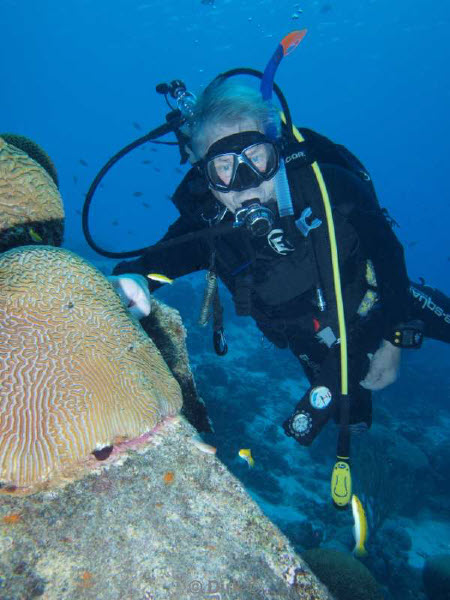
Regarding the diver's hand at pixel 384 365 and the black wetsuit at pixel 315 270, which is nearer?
the black wetsuit at pixel 315 270

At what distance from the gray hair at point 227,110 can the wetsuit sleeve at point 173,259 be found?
0.92 meters

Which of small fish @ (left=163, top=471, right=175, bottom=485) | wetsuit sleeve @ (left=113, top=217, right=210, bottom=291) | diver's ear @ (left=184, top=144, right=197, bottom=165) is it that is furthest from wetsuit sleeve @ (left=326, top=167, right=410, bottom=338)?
small fish @ (left=163, top=471, right=175, bottom=485)

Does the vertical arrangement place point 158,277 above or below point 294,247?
below

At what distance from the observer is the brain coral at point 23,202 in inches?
109

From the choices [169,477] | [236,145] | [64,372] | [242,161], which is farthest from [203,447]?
[236,145]

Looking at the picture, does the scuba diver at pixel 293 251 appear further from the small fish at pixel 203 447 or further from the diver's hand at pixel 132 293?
the small fish at pixel 203 447

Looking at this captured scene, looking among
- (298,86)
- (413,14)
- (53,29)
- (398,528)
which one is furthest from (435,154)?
(398,528)

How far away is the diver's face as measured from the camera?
11.6 feet

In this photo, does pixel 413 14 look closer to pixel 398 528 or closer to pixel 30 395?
pixel 398 528

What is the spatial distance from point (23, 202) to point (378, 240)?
11.3 ft

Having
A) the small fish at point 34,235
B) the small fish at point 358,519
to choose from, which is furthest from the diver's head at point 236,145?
the small fish at point 358,519

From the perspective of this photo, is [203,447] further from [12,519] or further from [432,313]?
[432,313]

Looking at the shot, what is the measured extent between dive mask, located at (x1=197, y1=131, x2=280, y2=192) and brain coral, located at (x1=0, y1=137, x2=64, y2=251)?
1611mm

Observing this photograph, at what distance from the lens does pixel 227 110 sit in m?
3.56
